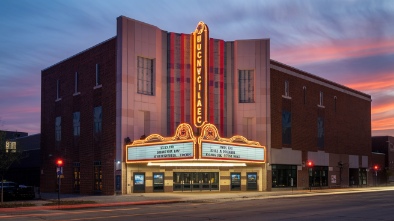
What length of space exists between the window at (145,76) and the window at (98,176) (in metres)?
8.20

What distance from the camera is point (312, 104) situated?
64.8 meters

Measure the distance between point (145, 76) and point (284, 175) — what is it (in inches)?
784

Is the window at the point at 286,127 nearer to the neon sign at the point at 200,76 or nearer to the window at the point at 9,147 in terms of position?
Result: the neon sign at the point at 200,76

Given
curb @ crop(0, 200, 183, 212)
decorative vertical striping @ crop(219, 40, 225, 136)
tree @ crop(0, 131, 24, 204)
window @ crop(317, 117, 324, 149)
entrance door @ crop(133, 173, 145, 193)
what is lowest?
curb @ crop(0, 200, 183, 212)

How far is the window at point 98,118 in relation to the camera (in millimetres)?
50156

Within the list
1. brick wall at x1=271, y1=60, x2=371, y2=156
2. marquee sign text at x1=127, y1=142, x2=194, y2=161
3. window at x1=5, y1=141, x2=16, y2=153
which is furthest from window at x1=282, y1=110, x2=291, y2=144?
window at x1=5, y1=141, x2=16, y2=153

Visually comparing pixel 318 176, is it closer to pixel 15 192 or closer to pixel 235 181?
pixel 235 181

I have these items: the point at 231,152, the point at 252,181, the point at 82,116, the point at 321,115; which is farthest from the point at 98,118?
the point at 321,115

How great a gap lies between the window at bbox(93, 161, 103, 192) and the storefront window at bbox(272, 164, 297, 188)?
18560 mm

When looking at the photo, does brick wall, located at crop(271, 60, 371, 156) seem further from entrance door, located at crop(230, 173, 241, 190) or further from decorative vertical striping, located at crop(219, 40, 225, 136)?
decorative vertical striping, located at crop(219, 40, 225, 136)

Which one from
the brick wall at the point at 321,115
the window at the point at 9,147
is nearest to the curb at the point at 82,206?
the window at the point at 9,147

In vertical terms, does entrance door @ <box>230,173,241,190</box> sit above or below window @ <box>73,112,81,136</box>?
below

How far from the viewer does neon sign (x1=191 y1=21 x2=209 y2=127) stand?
48031 millimetres

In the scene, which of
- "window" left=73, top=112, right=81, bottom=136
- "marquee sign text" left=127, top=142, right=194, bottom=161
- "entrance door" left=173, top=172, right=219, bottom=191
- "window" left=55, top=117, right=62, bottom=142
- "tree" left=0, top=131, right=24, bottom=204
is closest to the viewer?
"tree" left=0, top=131, right=24, bottom=204
